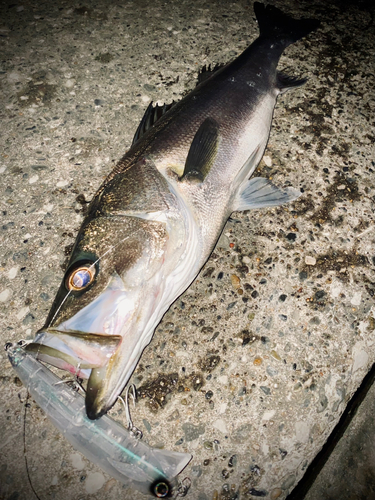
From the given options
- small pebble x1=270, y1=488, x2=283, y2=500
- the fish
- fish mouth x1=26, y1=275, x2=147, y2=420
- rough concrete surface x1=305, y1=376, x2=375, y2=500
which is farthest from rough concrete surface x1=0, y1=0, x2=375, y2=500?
fish mouth x1=26, y1=275, x2=147, y2=420

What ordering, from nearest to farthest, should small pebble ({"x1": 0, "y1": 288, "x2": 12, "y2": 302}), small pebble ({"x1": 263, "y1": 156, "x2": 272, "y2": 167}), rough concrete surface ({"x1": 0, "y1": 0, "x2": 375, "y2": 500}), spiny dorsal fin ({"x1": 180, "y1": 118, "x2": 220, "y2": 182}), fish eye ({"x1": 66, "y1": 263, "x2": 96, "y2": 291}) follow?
fish eye ({"x1": 66, "y1": 263, "x2": 96, "y2": 291})
rough concrete surface ({"x1": 0, "y1": 0, "x2": 375, "y2": 500})
spiny dorsal fin ({"x1": 180, "y1": 118, "x2": 220, "y2": 182})
small pebble ({"x1": 0, "y1": 288, "x2": 12, "y2": 302})
small pebble ({"x1": 263, "y1": 156, "x2": 272, "y2": 167})

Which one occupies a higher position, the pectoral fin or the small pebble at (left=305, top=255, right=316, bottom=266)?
the pectoral fin

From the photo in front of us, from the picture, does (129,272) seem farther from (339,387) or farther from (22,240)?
(339,387)

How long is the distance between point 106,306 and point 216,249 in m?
1.07

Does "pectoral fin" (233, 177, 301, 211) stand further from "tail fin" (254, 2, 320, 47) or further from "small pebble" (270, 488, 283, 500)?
"small pebble" (270, 488, 283, 500)

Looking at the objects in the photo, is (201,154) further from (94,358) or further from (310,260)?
(94,358)

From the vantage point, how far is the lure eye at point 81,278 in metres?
1.71

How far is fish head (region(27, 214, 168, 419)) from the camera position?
5.08 ft

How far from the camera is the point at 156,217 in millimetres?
1935

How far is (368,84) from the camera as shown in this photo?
3232 mm

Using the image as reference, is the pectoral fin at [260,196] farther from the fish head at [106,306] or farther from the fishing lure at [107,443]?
the fishing lure at [107,443]

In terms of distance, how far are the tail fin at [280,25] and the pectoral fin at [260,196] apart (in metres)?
1.69

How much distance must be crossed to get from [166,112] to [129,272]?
1.55 m

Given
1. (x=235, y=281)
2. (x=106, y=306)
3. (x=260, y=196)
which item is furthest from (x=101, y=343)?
(x=260, y=196)
